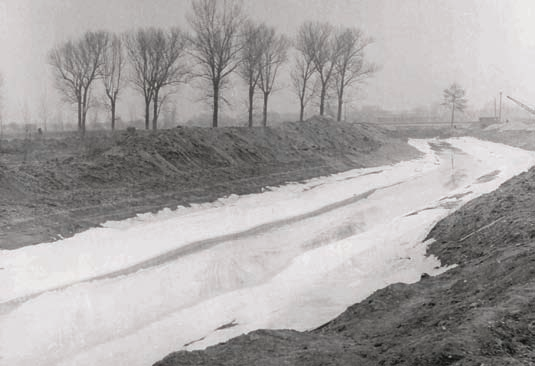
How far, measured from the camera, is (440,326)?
6.61 metres

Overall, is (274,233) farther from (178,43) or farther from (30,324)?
(178,43)

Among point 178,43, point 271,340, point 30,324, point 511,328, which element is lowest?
point 30,324

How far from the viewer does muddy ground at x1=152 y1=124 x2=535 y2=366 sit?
557 centimetres

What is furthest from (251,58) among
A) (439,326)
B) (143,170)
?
(439,326)

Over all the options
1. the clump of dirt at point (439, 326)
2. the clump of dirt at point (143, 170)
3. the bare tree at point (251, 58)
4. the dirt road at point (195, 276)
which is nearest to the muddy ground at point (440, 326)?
the clump of dirt at point (439, 326)

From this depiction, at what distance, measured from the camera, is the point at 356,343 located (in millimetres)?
6980

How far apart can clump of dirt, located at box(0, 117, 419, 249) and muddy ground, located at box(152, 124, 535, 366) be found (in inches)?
357

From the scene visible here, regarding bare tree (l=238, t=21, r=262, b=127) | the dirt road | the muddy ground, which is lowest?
the dirt road

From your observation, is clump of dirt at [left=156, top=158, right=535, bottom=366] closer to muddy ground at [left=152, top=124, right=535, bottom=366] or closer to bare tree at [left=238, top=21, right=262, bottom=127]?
muddy ground at [left=152, top=124, right=535, bottom=366]

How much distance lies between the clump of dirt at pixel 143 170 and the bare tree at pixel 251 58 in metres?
7.83

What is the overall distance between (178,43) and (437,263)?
36046 millimetres

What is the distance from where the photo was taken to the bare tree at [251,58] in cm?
4288

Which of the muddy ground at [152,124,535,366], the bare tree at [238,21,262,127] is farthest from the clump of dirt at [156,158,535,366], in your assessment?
the bare tree at [238,21,262,127]

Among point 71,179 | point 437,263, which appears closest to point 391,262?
point 437,263
